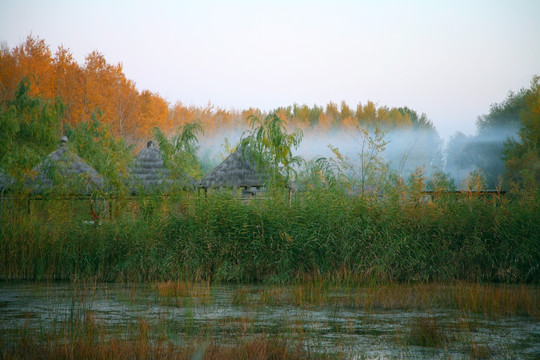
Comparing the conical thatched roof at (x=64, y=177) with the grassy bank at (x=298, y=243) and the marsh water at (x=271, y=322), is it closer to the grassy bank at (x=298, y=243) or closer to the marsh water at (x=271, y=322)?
the grassy bank at (x=298, y=243)

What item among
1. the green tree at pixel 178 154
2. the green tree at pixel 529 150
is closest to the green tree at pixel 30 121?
the green tree at pixel 178 154

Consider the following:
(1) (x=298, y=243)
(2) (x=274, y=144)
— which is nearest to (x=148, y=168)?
(2) (x=274, y=144)

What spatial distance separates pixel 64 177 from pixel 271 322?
32.9ft

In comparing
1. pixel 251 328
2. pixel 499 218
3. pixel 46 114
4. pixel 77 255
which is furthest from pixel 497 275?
pixel 46 114

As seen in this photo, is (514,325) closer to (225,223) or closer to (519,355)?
(519,355)

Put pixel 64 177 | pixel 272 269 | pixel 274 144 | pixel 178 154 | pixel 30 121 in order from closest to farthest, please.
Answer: pixel 272 269 < pixel 64 177 < pixel 274 144 < pixel 178 154 < pixel 30 121

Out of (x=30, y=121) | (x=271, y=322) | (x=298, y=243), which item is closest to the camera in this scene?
(x=271, y=322)

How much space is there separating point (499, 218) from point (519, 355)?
668 cm

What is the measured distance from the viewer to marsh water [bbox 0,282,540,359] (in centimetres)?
680

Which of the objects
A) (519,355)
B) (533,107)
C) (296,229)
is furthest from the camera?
(533,107)

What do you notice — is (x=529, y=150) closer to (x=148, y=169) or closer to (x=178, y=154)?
(x=148, y=169)

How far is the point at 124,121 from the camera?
42.4 meters

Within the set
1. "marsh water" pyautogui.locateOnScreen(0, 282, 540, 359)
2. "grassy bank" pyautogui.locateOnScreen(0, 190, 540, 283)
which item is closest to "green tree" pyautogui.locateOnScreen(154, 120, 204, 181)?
"grassy bank" pyautogui.locateOnScreen(0, 190, 540, 283)

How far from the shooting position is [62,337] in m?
6.82
